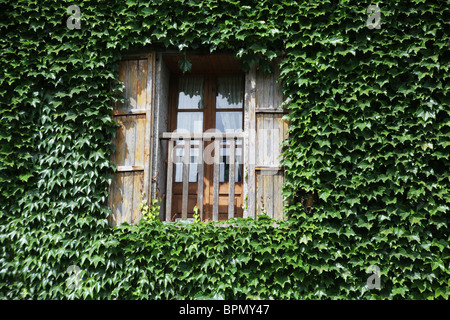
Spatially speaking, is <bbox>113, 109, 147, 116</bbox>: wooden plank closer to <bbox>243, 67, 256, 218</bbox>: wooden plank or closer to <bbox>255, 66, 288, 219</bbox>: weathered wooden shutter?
<bbox>243, 67, 256, 218</bbox>: wooden plank

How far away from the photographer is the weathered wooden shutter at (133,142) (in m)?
4.45

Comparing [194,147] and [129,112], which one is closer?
[129,112]

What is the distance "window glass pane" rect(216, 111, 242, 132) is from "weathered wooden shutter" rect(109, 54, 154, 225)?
918 millimetres

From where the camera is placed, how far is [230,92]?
5.09 metres

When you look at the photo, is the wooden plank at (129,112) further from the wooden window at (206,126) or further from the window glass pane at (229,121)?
the window glass pane at (229,121)

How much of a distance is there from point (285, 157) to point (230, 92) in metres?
1.27

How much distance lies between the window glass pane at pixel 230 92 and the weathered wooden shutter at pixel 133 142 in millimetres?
926

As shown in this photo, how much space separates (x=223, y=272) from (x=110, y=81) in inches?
98.9

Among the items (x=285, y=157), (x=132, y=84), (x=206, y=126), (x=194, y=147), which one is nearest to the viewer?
(x=285, y=157)

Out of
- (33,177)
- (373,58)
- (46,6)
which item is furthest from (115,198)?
(373,58)

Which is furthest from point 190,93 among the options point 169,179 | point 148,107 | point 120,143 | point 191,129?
point 169,179

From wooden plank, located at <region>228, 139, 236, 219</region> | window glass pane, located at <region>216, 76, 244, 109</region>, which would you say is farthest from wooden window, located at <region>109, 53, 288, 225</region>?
window glass pane, located at <region>216, 76, 244, 109</region>

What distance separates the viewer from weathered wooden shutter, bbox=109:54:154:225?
445cm

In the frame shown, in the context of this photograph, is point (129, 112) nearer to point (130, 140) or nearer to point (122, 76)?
point (130, 140)
